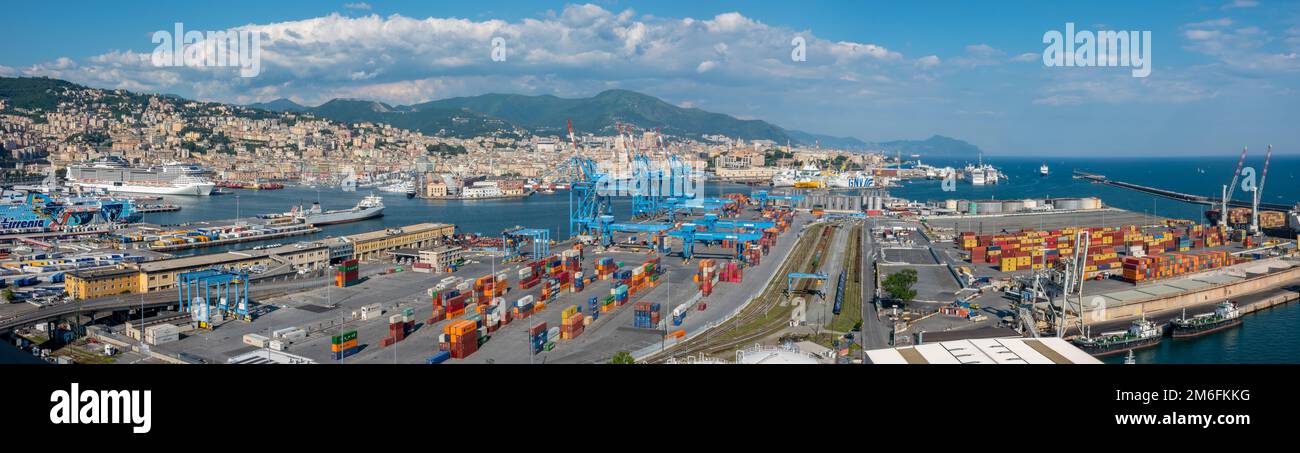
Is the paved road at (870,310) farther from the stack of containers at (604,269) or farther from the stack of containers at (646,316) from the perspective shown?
the stack of containers at (604,269)

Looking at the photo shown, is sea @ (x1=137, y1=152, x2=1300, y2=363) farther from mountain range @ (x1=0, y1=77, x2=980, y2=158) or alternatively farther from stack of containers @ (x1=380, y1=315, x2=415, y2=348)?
mountain range @ (x1=0, y1=77, x2=980, y2=158)

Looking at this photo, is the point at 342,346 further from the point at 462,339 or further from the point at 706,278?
the point at 706,278

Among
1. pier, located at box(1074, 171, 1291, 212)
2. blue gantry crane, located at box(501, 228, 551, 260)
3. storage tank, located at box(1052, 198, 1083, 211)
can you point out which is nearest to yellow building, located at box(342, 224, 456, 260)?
blue gantry crane, located at box(501, 228, 551, 260)

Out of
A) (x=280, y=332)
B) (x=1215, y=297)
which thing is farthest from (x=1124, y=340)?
(x=280, y=332)

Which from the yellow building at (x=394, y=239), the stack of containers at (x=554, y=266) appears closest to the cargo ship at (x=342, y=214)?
the yellow building at (x=394, y=239)
